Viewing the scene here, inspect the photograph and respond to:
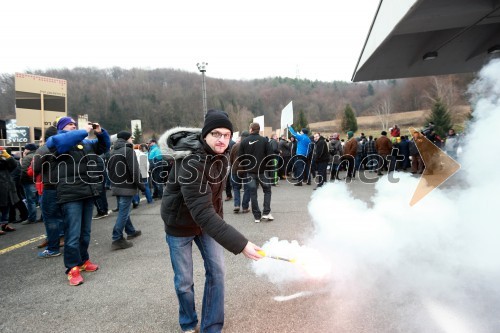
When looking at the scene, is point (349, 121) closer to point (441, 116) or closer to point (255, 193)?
point (441, 116)

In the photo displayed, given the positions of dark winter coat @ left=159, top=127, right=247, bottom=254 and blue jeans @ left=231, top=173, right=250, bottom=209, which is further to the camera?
blue jeans @ left=231, top=173, right=250, bottom=209

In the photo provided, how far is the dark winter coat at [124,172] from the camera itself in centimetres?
531

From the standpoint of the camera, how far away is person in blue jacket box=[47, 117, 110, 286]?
379cm

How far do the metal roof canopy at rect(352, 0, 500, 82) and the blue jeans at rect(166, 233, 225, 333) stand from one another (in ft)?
9.43

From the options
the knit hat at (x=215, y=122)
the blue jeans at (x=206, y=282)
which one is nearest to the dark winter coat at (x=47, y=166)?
the blue jeans at (x=206, y=282)

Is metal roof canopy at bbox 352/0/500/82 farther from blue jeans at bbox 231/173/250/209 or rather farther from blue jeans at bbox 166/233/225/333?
blue jeans at bbox 231/173/250/209

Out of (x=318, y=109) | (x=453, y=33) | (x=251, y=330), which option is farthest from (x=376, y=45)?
(x=318, y=109)

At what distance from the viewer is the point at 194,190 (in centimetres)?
226

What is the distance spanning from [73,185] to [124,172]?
155 centimetres

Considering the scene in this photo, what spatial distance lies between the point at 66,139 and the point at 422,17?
455 centimetres

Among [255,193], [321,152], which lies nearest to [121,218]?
[255,193]

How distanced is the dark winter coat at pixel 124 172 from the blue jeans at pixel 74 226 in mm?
1214

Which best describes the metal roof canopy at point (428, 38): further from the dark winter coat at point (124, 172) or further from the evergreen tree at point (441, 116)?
the evergreen tree at point (441, 116)

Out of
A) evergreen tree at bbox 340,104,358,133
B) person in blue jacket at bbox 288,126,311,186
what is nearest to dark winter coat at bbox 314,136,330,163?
person in blue jacket at bbox 288,126,311,186
